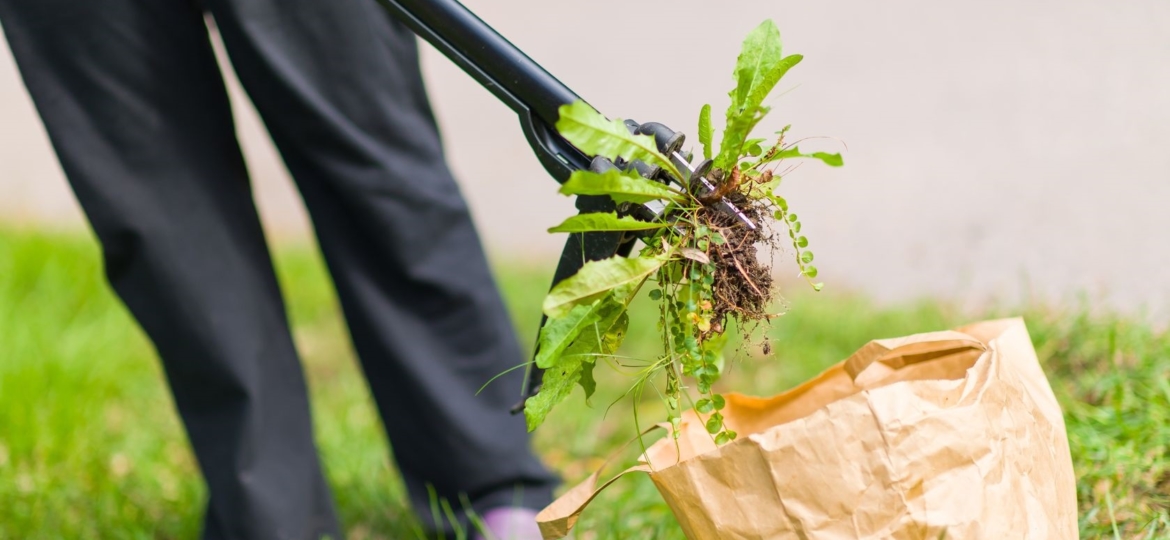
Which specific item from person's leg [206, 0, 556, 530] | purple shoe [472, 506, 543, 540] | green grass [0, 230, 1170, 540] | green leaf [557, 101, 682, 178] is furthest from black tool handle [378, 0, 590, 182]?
purple shoe [472, 506, 543, 540]

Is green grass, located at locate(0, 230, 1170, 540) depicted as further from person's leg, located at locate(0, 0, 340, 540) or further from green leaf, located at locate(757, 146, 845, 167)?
green leaf, located at locate(757, 146, 845, 167)

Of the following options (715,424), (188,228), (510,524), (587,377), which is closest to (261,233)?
(188,228)

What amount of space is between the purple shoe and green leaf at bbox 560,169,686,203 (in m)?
0.72

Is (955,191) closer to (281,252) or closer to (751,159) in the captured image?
(751,159)

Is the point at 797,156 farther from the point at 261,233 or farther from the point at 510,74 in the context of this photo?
the point at 261,233

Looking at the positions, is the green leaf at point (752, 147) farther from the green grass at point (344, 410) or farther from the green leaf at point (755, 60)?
the green grass at point (344, 410)

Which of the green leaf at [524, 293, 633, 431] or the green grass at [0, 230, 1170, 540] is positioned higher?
the green leaf at [524, 293, 633, 431]

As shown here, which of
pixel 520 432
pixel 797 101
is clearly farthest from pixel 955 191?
pixel 520 432

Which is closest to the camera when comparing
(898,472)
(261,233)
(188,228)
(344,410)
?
(898,472)

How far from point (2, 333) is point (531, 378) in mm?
1885

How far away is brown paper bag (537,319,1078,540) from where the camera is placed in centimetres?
76

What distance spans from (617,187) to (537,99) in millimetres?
190

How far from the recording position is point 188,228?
4.14ft

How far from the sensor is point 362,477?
1.74 metres
